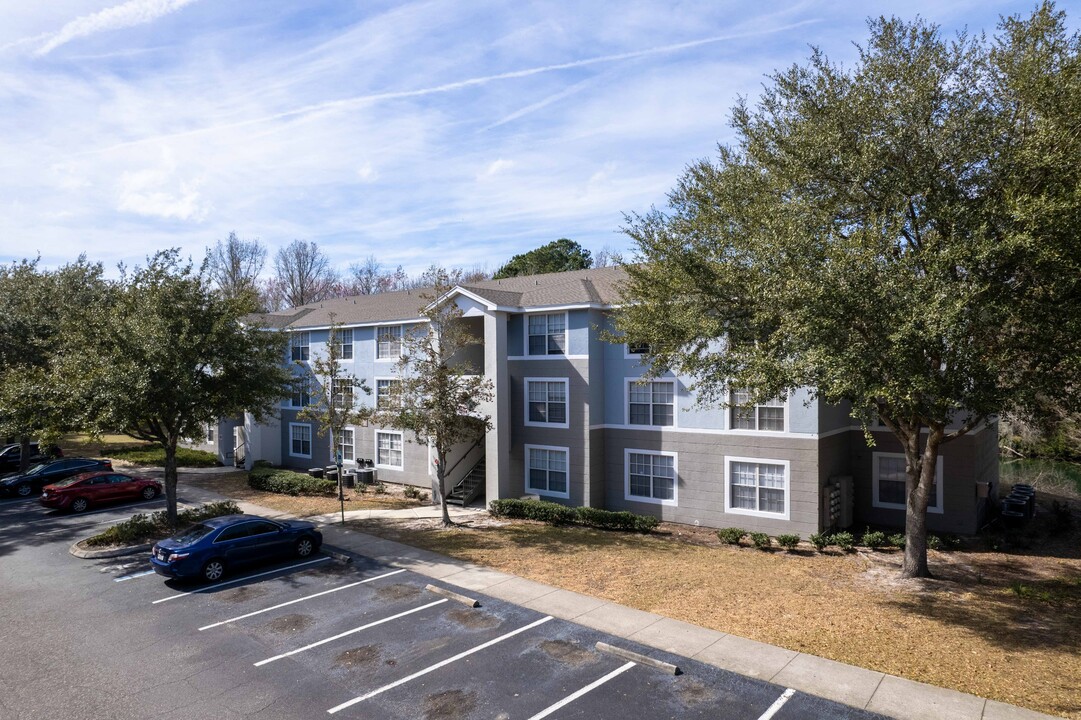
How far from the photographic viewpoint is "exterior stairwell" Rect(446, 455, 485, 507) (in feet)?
90.2

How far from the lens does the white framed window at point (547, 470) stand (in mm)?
25453

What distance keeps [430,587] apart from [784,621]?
7.88 m

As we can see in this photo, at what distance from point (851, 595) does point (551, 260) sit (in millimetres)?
42677

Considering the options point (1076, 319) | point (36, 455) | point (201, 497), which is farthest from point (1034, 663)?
point (36, 455)

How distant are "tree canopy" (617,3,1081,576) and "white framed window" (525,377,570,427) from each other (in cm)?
938

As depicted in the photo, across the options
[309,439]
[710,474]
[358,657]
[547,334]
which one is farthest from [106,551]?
[710,474]

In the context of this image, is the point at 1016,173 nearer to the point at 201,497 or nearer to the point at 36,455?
the point at 201,497

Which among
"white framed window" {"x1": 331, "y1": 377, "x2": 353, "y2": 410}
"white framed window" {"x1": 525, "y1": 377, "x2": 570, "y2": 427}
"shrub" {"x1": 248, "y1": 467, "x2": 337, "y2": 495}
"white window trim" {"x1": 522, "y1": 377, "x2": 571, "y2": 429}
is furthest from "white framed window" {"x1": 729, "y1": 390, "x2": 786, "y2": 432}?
"shrub" {"x1": 248, "y1": 467, "x2": 337, "y2": 495}

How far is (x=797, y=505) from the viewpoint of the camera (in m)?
21.5

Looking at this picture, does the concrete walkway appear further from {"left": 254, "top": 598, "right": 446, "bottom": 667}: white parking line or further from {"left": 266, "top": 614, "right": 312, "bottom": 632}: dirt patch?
{"left": 266, "top": 614, "right": 312, "bottom": 632}: dirt patch

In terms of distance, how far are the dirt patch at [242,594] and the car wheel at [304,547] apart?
236 cm

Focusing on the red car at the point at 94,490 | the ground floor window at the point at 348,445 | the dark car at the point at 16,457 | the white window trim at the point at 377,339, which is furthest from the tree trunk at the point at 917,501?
the dark car at the point at 16,457

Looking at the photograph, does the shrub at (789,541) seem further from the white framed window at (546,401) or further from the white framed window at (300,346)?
the white framed window at (300,346)

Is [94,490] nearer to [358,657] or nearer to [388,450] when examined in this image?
[388,450]
